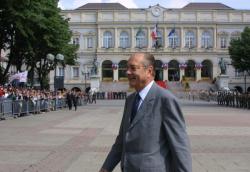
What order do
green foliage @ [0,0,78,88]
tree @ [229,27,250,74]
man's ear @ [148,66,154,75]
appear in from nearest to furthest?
man's ear @ [148,66,154,75], green foliage @ [0,0,78,88], tree @ [229,27,250,74]

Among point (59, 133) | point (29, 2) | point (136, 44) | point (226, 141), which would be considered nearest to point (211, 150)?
point (226, 141)

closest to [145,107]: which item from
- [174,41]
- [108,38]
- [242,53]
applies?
[242,53]

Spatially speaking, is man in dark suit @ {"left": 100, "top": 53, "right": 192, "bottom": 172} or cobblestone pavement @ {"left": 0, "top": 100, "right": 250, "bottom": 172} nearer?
man in dark suit @ {"left": 100, "top": 53, "right": 192, "bottom": 172}

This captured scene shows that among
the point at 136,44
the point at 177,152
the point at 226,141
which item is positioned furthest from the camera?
the point at 136,44

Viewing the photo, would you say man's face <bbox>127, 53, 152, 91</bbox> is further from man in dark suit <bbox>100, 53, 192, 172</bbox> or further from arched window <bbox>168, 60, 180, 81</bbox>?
arched window <bbox>168, 60, 180, 81</bbox>

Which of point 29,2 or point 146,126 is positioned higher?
point 29,2

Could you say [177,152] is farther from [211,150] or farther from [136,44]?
[136,44]

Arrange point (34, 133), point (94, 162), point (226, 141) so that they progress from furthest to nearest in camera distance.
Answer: point (34, 133)
point (226, 141)
point (94, 162)

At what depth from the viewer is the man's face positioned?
17.6 ft

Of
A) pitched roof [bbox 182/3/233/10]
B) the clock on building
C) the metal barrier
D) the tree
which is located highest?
pitched roof [bbox 182/3/233/10]

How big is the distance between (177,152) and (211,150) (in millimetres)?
11100

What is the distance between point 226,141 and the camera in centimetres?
1878

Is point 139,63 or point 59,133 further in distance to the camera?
point 59,133

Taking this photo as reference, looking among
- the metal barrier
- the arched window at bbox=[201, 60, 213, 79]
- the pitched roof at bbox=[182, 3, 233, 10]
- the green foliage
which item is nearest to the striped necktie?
the metal barrier
